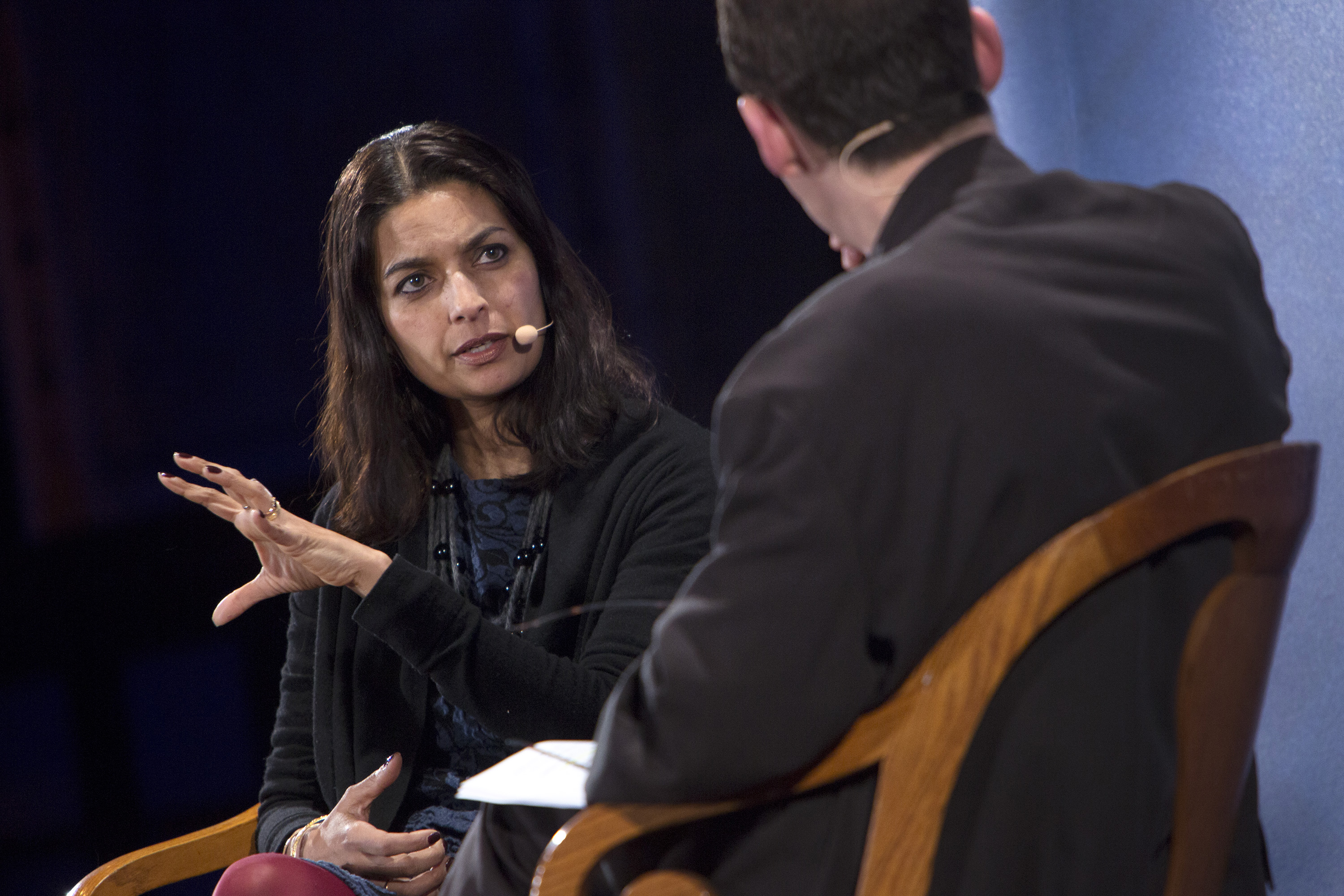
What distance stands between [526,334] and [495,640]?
46 cm

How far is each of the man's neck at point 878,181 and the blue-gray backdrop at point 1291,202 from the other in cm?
66

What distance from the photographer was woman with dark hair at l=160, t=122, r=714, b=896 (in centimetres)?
139

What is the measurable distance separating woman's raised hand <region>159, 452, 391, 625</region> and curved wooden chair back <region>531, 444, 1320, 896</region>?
0.68 m

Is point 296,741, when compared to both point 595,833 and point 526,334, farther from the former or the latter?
point 595,833

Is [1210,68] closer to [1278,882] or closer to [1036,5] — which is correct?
[1036,5]

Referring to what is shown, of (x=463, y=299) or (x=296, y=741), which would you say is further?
(x=296, y=741)

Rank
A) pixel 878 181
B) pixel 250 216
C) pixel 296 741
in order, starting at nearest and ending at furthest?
pixel 878 181 < pixel 296 741 < pixel 250 216

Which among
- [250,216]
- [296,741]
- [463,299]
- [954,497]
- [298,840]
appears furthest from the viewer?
[250,216]

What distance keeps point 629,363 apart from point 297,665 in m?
0.68

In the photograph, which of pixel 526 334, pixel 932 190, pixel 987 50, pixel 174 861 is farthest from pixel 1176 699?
pixel 174 861

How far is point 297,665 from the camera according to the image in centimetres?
174

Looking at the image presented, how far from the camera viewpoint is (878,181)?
833mm

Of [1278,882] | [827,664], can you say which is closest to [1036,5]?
[1278,882]

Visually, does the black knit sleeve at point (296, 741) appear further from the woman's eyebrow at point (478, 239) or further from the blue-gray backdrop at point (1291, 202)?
the blue-gray backdrop at point (1291, 202)
